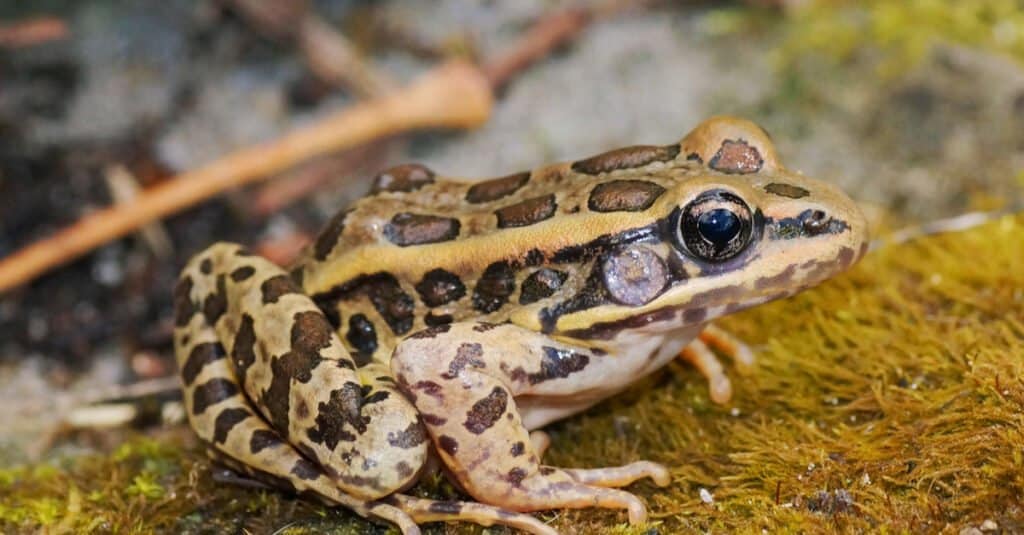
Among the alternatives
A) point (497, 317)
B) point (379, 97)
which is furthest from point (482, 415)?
point (379, 97)

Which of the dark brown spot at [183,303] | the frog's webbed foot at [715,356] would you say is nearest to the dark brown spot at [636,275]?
the frog's webbed foot at [715,356]

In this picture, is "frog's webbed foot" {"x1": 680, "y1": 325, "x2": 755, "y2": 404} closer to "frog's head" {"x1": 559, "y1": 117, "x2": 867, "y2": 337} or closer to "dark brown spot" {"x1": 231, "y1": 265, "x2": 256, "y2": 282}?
"frog's head" {"x1": 559, "y1": 117, "x2": 867, "y2": 337}

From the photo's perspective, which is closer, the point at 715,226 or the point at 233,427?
the point at 715,226

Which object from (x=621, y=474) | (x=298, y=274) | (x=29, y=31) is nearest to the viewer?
(x=621, y=474)

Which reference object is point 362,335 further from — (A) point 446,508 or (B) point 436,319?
(A) point 446,508

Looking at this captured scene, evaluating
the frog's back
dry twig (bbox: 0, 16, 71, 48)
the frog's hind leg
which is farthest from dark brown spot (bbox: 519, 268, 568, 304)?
dry twig (bbox: 0, 16, 71, 48)
